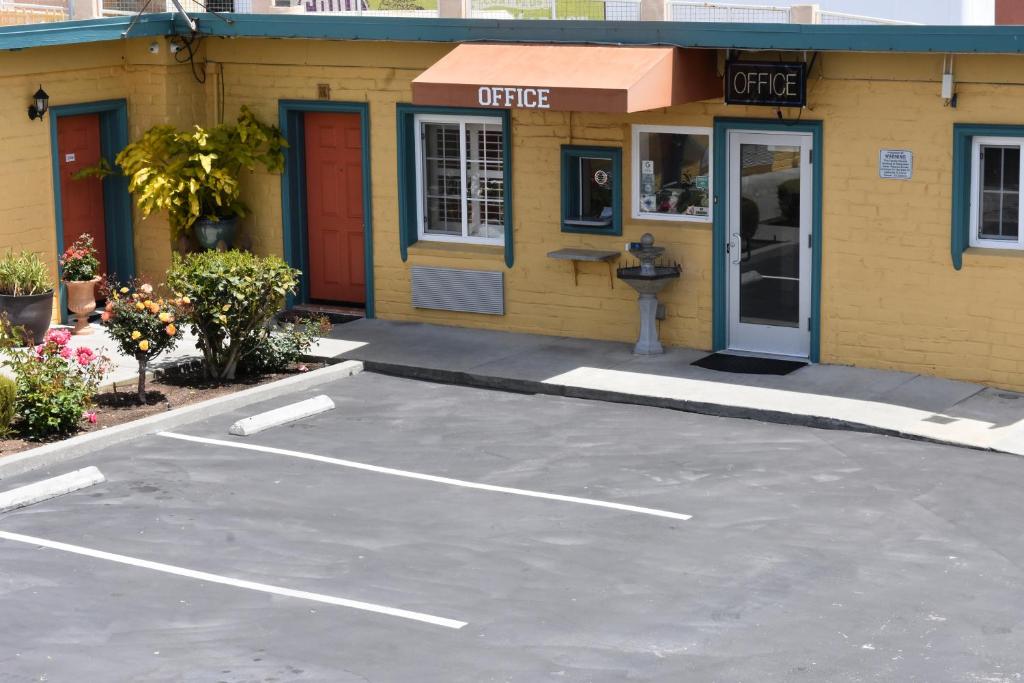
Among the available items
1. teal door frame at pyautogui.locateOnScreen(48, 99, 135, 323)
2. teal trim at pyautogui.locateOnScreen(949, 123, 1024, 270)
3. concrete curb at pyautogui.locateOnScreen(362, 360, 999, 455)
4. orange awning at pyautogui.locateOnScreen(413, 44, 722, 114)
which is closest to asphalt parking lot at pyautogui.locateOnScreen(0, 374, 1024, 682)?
concrete curb at pyautogui.locateOnScreen(362, 360, 999, 455)

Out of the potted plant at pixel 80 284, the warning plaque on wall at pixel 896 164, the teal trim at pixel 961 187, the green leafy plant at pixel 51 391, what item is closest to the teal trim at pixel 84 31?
the potted plant at pixel 80 284

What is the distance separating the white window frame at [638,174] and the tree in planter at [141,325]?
15.6 feet

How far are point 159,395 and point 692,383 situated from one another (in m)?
4.89

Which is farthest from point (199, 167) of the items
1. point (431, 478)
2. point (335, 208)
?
point (431, 478)

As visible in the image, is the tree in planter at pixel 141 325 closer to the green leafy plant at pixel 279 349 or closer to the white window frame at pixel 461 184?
the green leafy plant at pixel 279 349

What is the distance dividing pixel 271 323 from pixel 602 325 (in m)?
3.77

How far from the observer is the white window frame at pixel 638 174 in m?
15.3

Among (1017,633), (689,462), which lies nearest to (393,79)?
(689,462)

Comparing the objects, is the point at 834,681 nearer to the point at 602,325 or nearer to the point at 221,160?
the point at 602,325

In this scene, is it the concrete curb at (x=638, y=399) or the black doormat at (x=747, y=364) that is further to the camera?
the black doormat at (x=747, y=364)

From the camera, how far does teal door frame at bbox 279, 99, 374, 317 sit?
17.3 metres

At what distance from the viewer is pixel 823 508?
11.0 m

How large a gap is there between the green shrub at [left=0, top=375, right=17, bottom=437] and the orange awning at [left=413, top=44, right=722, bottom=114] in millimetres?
4930

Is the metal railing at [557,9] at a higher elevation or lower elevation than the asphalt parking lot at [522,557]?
higher
